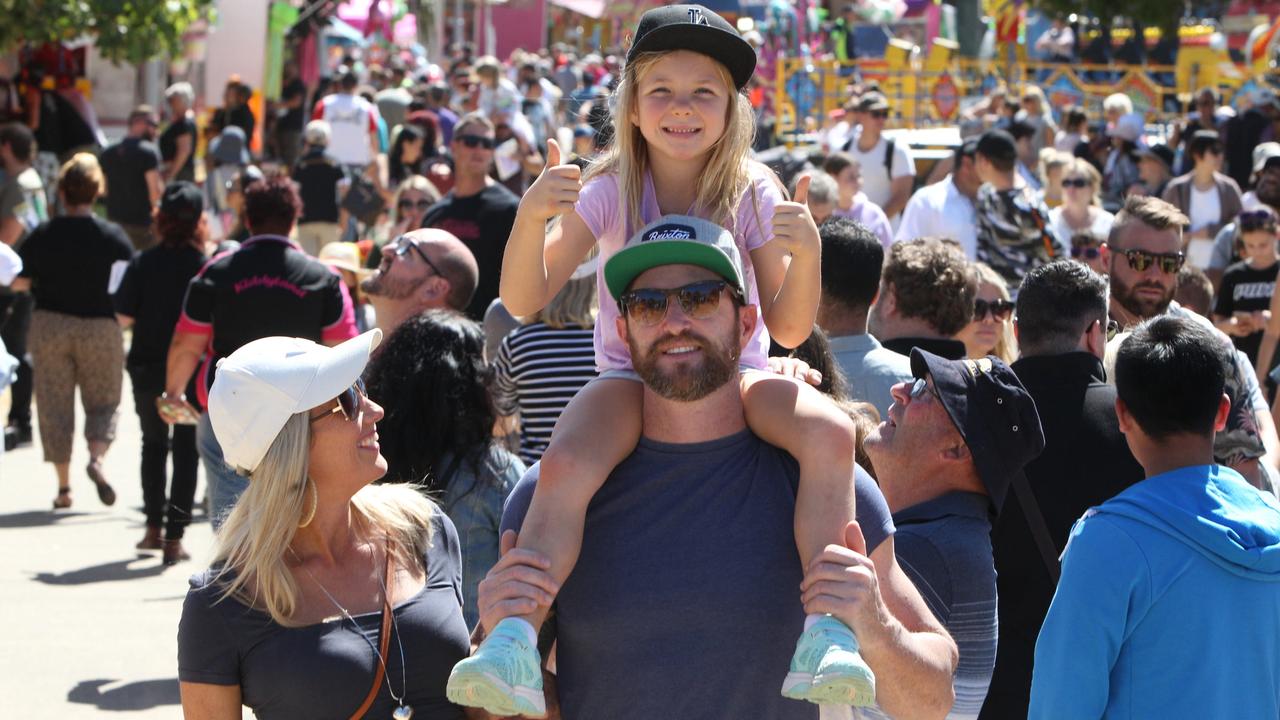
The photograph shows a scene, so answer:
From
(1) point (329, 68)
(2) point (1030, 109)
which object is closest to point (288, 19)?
(1) point (329, 68)

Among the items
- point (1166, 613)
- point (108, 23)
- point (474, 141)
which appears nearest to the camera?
point (1166, 613)

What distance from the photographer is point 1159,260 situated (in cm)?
566

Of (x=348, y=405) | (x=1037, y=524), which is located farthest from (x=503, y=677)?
(x=1037, y=524)

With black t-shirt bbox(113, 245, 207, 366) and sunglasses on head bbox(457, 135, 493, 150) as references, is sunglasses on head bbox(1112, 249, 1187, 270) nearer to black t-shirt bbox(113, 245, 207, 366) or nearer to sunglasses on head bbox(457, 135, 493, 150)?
sunglasses on head bbox(457, 135, 493, 150)

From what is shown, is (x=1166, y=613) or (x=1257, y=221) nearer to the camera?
(x=1166, y=613)

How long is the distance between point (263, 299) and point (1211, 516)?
16.4 feet

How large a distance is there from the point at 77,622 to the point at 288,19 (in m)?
20.5

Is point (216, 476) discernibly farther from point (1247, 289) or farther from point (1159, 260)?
point (1247, 289)

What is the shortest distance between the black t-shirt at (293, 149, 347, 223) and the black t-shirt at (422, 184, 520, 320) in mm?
6272

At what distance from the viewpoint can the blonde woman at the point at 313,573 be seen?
304cm

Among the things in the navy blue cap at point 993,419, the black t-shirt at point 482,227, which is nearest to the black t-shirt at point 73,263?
the black t-shirt at point 482,227

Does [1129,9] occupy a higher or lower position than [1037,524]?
higher

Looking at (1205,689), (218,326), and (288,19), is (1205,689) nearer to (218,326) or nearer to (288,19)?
(218,326)

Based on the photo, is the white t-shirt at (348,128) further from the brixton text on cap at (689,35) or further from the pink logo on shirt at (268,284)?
the brixton text on cap at (689,35)
